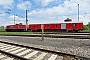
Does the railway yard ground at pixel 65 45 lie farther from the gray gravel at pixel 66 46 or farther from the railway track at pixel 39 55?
the railway track at pixel 39 55

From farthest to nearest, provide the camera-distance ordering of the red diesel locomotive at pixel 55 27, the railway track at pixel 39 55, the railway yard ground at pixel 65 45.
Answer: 1. the red diesel locomotive at pixel 55 27
2. the railway yard ground at pixel 65 45
3. the railway track at pixel 39 55

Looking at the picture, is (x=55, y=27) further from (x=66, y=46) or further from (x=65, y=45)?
(x=66, y=46)

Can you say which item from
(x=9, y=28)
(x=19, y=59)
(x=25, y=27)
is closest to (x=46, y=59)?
(x=19, y=59)

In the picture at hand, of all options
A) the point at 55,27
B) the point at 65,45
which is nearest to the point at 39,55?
the point at 65,45

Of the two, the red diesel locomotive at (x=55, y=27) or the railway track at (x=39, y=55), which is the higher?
the red diesel locomotive at (x=55, y=27)

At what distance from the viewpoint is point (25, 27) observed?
4491 centimetres

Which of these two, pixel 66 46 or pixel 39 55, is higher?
pixel 39 55

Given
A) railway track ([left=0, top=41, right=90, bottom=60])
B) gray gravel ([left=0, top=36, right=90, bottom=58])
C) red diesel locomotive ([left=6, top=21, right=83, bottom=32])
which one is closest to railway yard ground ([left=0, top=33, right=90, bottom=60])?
gray gravel ([left=0, top=36, right=90, bottom=58])

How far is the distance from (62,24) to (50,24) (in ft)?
10.9

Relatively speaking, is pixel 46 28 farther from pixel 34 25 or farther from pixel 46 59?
pixel 46 59

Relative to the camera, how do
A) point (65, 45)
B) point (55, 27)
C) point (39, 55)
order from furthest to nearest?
point (55, 27) < point (65, 45) < point (39, 55)

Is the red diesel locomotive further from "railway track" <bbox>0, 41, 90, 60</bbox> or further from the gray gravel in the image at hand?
"railway track" <bbox>0, 41, 90, 60</bbox>

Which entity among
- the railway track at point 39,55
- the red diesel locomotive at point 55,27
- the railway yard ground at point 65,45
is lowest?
the railway yard ground at point 65,45

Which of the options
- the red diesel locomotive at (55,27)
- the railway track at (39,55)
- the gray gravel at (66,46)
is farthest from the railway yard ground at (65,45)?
the red diesel locomotive at (55,27)
